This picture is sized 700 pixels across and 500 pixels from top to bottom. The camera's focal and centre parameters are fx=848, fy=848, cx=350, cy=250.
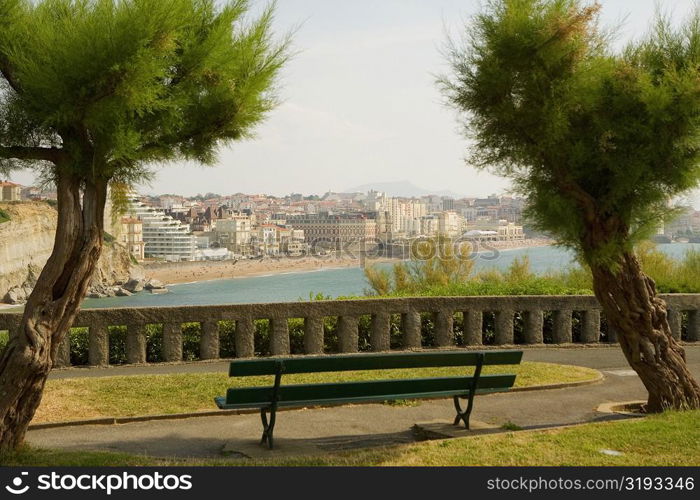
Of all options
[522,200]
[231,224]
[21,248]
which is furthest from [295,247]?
[522,200]

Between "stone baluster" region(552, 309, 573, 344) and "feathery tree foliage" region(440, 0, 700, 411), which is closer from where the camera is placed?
"feathery tree foliage" region(440, 0, 700, 411)

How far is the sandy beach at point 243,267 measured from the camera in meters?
143

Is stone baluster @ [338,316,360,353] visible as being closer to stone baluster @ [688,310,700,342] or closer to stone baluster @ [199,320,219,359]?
stone baluster @ [199,320,219,359]

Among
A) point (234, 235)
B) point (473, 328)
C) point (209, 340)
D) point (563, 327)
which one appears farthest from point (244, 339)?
point (234, 235)

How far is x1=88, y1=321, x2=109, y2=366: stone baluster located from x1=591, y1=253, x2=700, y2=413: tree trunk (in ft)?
23.3

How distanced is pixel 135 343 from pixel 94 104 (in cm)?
630

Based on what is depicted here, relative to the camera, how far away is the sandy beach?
468 feet

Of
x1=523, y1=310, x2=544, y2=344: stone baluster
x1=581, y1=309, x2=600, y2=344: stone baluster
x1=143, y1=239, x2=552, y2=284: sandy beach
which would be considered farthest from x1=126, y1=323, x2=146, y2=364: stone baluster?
x1=143, y1=239, x2=552, y2=284: sandy beach

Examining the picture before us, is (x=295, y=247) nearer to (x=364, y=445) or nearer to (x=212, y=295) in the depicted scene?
(x=212, y=295)

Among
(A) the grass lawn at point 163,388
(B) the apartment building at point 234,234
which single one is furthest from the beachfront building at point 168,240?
(A) the grass lawn at point 163,388

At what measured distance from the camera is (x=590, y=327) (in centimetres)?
1508

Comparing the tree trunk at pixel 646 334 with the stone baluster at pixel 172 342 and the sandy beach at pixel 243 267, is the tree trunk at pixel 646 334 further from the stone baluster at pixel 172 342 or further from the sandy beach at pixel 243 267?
the sandy beach at pixel 243 267

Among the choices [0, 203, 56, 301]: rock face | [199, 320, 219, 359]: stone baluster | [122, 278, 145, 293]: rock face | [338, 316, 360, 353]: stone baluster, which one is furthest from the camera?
[122, 278, 145, 293]: rock face

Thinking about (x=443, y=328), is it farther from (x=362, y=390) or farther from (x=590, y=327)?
(x=362, y=390)
